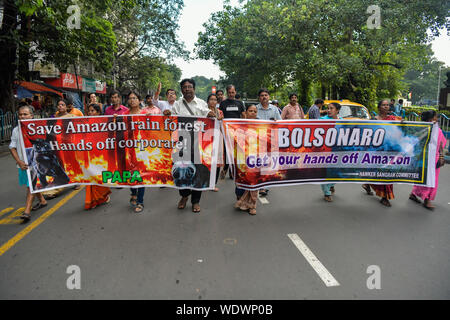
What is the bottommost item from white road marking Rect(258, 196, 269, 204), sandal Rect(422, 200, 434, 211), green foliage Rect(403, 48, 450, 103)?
white road marking Rect(258, 196, 269, 204)

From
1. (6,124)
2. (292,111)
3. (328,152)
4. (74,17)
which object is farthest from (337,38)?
(6,124)

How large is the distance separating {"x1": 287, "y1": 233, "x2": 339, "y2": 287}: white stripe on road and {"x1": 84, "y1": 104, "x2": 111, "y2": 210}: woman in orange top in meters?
3.29

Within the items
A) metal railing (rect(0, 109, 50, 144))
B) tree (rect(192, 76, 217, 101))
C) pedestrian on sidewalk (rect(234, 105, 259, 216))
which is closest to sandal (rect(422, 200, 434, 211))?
pedestrian on sidewalk (rect(234, 105, 259, 216))

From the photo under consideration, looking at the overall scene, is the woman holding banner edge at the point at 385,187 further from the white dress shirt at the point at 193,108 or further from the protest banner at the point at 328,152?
the white dress shirt at the point at 193,108

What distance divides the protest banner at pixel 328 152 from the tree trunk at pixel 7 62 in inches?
499

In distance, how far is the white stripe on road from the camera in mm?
3078

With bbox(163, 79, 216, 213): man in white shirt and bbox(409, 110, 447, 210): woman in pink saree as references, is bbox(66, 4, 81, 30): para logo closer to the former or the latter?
bbox(163, 79, 216, 213): man in white shirt

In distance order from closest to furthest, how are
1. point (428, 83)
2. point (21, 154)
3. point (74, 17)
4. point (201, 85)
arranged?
point (21, 154) < point (74, 17) < point (428, 83) < point (201, 85)

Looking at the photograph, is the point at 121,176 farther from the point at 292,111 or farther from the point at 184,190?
the point at 292,111

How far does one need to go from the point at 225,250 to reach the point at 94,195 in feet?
9.20

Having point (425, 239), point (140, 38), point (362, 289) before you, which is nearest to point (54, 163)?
point (362, 289)

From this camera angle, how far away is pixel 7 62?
13.8m

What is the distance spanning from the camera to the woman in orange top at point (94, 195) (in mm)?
5281

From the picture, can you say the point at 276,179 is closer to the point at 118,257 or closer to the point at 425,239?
the point at 425,239
